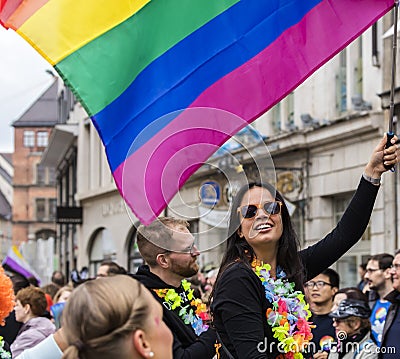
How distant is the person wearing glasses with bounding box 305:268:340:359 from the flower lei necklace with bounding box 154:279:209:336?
2340 mm

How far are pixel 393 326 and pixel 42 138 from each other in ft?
275

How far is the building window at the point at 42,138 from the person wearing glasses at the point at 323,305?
80.8m

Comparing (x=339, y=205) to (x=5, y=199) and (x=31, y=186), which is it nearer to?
(x=31, y=186)

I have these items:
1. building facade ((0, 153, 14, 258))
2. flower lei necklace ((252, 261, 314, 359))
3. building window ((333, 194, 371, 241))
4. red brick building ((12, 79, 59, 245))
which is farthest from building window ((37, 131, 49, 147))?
flower lei necklace ((252, 261, 314, 359))

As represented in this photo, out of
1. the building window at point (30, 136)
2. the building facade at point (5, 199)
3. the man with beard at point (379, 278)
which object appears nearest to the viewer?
the man with beard at point (379, 278)

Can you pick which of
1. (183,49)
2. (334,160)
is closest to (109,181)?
(334,160)

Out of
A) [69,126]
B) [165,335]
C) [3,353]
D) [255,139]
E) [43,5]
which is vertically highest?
[69,126]

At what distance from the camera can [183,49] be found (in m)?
5.91

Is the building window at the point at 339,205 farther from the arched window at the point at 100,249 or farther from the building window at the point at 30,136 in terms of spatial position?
the building window at the point at 30,136

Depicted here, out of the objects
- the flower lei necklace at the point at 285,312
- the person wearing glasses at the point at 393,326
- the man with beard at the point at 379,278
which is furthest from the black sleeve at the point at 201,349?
the man with beard at the point at 379,278

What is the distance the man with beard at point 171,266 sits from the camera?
5.15 m

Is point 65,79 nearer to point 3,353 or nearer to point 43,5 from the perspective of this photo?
point 43,5

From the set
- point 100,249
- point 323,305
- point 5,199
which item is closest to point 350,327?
point 323,305

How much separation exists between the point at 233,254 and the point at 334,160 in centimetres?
1615
